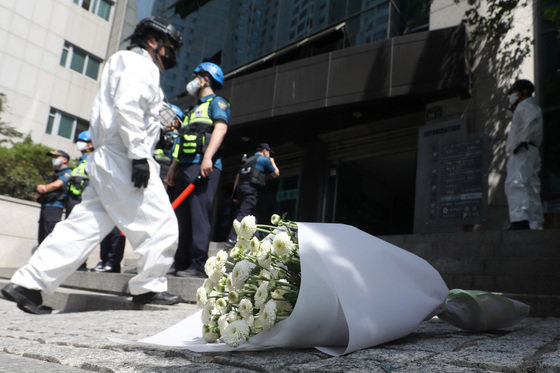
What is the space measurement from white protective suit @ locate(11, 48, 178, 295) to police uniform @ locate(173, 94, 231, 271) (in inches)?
38.0

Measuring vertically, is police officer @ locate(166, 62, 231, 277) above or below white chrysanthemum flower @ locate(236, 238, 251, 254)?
above

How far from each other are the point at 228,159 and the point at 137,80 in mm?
11579

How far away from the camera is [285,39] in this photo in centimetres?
1274

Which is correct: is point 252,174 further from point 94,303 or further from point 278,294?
point 278,294

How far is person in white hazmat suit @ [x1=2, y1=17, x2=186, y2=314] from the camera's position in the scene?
325cm

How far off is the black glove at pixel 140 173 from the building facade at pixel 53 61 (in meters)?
20.4

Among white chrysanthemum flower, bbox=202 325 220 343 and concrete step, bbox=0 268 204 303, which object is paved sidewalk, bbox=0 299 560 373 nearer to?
white chrysanthemum flower, bbox=202 325 220 343

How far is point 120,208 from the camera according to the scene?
3391mm

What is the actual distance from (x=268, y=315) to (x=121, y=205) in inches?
83.1

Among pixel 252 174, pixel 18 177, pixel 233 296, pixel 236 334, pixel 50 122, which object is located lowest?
pixel 236 334

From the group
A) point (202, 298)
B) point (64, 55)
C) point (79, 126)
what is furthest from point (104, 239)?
point (64, 55)

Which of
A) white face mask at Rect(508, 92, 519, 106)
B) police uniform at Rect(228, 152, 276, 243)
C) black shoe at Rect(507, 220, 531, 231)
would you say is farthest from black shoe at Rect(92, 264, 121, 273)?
white face mask at Rect(508, 92, 519, 106)

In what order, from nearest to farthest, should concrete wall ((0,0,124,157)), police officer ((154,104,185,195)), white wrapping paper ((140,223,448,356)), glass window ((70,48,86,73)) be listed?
white wrapping paper ((140,223,448,356)), police officer ((154,104,185,195)), concrete wall ((0,0,124,157)), glass window ((70,48,86,73))

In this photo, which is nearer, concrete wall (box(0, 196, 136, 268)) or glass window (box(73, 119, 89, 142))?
concrete wall (box(0, 196, 136, 268))
